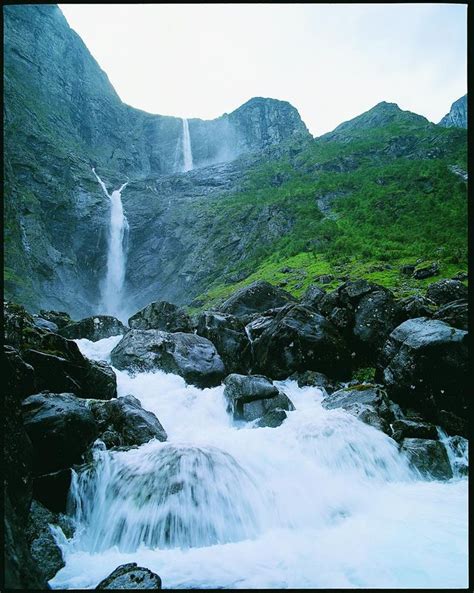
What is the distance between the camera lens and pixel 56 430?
9633mm

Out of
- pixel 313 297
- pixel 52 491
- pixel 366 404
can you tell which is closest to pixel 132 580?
pixel 52 491

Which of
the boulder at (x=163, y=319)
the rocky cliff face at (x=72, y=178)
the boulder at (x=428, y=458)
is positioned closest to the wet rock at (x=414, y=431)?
the boulder at (x=428, y=458)

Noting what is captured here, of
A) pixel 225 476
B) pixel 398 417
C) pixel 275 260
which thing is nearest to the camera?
pixel 225 476

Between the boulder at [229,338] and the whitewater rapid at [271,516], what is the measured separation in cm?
976

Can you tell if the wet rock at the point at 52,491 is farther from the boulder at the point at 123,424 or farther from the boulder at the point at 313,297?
the boulder at the point at 313,297

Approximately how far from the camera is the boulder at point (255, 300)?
33.2 meters

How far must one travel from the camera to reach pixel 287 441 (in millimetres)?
13891

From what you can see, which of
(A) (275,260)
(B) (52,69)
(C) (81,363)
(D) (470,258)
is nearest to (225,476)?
(C) (81,363)

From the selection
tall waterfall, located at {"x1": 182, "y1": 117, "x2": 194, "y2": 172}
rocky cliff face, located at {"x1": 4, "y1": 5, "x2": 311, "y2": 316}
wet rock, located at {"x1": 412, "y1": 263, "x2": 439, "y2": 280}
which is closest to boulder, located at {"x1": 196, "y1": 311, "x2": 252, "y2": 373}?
wet rock, located at {"x1": 412, "y1": 263, "x2": 439, "y2": 280}

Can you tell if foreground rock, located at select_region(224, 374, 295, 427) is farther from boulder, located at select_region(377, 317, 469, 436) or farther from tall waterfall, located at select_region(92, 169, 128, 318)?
tall waterfall, located at select_region(92, 169, 128, 318)

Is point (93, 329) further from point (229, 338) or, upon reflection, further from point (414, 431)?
point (414, 431)

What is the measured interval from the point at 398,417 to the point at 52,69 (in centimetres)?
13575

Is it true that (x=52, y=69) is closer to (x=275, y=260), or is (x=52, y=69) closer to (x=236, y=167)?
(x=236, y=167)

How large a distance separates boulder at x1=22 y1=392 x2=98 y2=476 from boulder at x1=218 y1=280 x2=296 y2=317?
22.6 m
